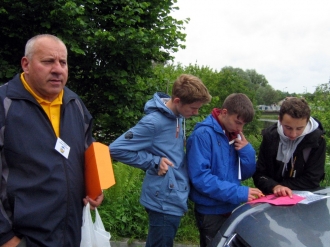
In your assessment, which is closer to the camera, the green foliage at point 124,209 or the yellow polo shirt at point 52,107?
the yellow polo shirt at point 52,107

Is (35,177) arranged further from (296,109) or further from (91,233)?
(296,109)

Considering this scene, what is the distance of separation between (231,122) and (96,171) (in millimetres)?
1136

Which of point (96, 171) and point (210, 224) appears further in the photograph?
point (210, 224)

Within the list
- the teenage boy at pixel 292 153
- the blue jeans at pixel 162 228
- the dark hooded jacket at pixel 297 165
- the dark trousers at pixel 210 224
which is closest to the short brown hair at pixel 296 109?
the teenage boy at pixel 292 153

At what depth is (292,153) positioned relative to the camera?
2857 mm

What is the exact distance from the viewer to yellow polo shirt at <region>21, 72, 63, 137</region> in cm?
210

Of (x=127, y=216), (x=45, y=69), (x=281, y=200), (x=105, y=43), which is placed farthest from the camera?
(x=105, y=43)

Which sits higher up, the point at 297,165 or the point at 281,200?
the point at 297,165

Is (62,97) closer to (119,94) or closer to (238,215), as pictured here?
(238,215)

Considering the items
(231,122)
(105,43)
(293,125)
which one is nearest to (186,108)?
(231,122)

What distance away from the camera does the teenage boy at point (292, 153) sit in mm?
2727

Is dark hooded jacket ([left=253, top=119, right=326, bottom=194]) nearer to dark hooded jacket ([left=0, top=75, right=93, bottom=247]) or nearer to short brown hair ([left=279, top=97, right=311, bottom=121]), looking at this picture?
short brown hair ([left=279, top=97, right=311, bottom=121])

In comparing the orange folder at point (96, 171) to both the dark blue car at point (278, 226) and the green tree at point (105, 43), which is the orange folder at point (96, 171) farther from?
the green tree at point (105, 43)

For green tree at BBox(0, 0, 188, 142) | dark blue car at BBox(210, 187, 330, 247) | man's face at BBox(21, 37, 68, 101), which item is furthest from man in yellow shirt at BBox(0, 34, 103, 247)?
green tree at BBox(0, 0, 188, 142)
